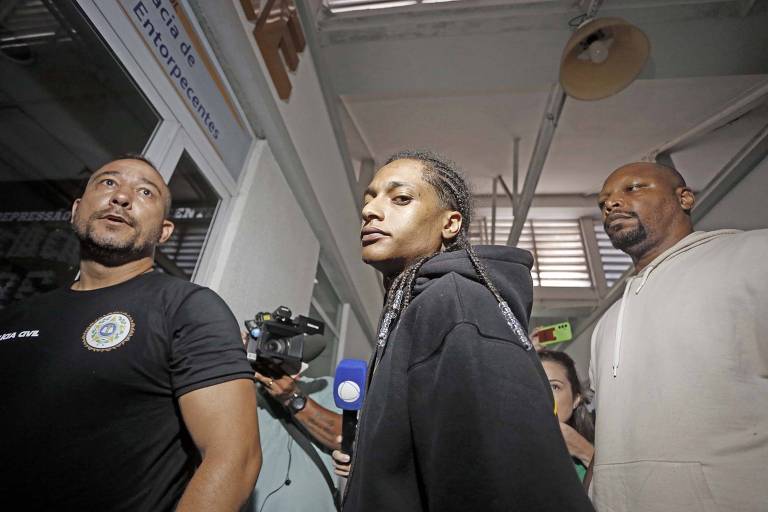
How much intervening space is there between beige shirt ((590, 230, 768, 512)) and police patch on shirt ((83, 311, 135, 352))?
165cm

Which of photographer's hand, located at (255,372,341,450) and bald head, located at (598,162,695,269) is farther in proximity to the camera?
photographer's hand, located at (255,372,341,450)

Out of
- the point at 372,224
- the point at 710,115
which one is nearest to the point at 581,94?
the point at 372,224

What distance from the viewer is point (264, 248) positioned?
95.0 inches

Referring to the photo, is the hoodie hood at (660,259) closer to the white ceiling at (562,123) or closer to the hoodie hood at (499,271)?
the hoodie hood at (499,271)

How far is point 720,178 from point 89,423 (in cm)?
424

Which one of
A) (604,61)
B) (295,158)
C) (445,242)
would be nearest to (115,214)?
(445,242)

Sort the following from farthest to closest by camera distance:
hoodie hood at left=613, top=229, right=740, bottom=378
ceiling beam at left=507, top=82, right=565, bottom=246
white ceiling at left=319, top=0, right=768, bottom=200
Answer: ceiling beam at left=507, top=82, right=565, bottom=246 < white ceiling at left=319, top=0, right=768, bottom=200 < hoodie hood at left=613, top=229, right=740, bottom=378

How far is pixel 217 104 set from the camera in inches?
82.4

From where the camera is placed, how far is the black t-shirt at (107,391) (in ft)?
2.91

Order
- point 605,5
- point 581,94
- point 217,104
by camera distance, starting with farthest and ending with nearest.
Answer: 1. point 605,5
2. point 581,94
3. point 217,104

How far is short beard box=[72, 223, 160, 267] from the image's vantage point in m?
1.29

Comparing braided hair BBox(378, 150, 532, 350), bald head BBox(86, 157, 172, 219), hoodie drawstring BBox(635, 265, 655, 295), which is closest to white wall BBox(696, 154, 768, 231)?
hoodie drawstring BBox(635, 265, 655, 295)

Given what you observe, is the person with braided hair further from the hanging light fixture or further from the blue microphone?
the hanging light fixture

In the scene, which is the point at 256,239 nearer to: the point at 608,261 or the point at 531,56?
the point at 531,56
